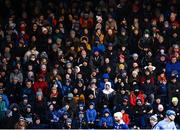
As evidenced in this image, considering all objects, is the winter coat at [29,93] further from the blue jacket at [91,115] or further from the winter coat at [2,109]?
the blue jacket at [91,115]

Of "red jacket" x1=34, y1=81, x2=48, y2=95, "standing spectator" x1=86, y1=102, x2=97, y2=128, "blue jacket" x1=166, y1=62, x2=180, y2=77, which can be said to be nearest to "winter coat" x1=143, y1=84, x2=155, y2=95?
"blue jacket" x1=166, y1=62, x2=180, y2=77

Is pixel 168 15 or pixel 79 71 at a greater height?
pixel 168 15

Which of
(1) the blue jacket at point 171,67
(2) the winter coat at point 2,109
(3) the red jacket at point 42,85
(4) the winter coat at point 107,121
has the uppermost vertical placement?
(1) the blue jacket at point 171,67

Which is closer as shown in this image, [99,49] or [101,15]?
[99,49]

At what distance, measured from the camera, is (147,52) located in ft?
82.9

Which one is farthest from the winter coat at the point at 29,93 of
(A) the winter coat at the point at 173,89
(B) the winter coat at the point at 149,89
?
(A) the winter coat at the point at 173,89

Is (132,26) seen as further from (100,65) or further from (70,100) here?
(70,100)

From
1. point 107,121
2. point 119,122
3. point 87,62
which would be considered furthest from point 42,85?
point 119,122

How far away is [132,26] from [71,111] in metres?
5.47

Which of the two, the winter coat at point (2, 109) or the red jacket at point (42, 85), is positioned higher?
the red jacket at point (42, 85)

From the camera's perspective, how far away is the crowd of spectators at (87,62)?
2277 cm

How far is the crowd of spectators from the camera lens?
74.7 feet

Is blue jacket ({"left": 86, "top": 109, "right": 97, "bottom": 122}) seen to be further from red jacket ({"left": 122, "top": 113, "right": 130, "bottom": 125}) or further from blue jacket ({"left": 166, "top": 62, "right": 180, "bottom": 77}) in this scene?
blue jacket ({"left": 166, "top": 62, "right": 180, "bottom": 77})

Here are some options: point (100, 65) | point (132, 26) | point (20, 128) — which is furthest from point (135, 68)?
point (20, 128)
